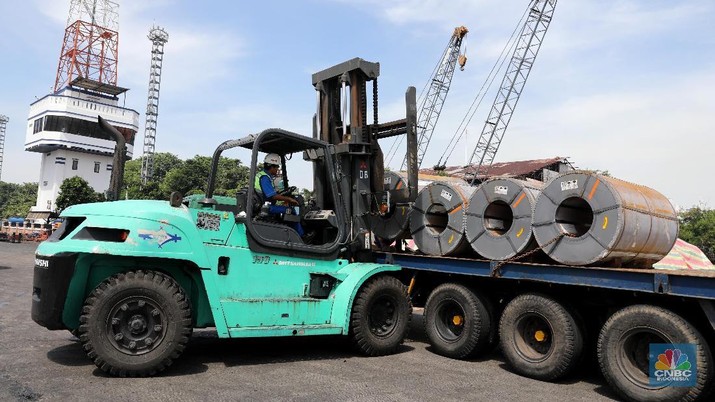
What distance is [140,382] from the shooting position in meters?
5.08

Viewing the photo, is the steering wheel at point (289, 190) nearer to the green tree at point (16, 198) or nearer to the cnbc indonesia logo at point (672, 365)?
the cnbc indonesia logo at point (672, 365)

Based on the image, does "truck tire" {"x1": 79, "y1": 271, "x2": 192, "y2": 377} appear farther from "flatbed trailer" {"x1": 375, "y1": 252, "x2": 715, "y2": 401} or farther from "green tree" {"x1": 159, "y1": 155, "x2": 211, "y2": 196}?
"green tree" {"x1": 159, "y1": 155, "x2": 211, "y2": 196}

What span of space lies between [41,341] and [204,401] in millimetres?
3445

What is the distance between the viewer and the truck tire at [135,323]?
16.7 feet

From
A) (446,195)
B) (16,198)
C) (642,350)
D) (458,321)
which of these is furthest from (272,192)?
(16,198)

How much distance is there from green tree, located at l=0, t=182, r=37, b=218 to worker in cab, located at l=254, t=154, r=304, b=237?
77276 mm

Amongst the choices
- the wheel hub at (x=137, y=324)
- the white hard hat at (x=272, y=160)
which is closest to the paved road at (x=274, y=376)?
the wheel hub at (x=137, y=324)

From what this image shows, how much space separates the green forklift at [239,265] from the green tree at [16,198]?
77427 mm

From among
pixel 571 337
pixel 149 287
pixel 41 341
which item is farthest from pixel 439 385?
pixel 41 341

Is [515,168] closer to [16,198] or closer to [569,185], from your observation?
[569,185]

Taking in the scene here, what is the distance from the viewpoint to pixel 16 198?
307 feet

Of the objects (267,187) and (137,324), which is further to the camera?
(267,187)

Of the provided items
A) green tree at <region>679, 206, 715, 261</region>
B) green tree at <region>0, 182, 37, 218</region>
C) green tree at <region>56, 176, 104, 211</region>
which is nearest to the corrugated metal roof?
green tree at <region>679, 206, 715, 261</region>

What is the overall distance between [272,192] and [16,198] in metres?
105
